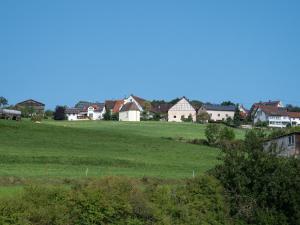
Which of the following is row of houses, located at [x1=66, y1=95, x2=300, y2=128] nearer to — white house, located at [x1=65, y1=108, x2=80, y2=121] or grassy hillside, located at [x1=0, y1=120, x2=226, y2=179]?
white house, located at [x1=65, y1=108, x2=80, y2=121]

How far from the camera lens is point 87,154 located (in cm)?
5350

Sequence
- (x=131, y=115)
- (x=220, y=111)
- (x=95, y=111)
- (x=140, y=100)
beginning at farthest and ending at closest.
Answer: (x=140, y=100) → (x=220, y=111) → (x=95, y=111) → (x=131, y=115)

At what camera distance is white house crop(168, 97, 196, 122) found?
538ft

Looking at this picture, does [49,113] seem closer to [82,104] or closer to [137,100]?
[82,104]

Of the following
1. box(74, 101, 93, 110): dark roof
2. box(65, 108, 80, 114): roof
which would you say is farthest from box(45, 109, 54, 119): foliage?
box(74, 101, 93, 110): dark roof

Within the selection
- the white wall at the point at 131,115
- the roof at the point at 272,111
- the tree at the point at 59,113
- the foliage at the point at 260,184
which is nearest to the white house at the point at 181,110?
the roof at the point at 272,111

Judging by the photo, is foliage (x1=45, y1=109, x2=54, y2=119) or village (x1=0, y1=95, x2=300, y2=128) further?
village (x1=0, y1=95, x2=300, y2=128)

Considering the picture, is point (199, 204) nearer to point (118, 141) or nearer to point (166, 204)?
point (166, 204)

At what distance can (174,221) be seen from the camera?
20781 mm

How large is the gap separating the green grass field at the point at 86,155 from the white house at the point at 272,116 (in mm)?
90356

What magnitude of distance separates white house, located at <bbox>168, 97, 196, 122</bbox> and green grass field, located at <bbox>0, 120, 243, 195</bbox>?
297 feet

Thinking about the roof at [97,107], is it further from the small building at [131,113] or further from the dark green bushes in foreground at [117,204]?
the dark green bushes in foreground at [117,204]

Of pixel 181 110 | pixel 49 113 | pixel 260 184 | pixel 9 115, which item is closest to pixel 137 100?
pixel 181 110

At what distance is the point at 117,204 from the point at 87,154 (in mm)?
34217
